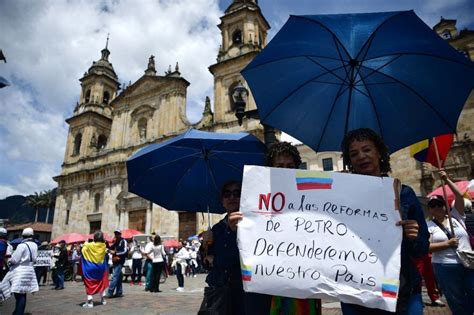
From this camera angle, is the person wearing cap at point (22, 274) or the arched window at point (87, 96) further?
the arched window at point (87, 96)

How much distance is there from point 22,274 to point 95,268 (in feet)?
6.93

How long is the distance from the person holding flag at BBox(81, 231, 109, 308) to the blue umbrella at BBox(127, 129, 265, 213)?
15.4 feet

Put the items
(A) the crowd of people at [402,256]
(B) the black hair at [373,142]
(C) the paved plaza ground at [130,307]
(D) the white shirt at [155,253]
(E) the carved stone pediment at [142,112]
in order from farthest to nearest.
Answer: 1. (E) the carved stone pediment at [142,112]
2. (D) the white shirt at [155,253]
3. (C) the paved plaza ground at [130,307]
4. (B) the black hair at [373,142]
5. (A) the crowd of people at [402,256]

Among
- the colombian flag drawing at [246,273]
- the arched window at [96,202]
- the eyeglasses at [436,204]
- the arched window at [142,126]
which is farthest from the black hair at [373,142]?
the arched window at [96,202]

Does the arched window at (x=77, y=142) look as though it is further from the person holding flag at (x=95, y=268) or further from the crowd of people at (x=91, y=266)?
the person holding flag at (x=95, y=268)

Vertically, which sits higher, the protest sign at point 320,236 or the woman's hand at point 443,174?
the woman's hand at point 443,174

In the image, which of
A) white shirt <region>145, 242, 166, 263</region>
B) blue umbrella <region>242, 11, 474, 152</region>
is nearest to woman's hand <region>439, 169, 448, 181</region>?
blue umbrella <region>242, 11, 474, 152</region>

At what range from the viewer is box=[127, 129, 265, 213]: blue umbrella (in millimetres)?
3477

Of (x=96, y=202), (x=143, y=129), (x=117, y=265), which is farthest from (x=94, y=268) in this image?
(x=96, y=202)

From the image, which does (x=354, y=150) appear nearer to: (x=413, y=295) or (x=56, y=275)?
(x=413, y=295)

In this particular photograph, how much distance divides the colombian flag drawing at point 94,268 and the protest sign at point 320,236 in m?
6.76

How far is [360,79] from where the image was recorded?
3111 mm

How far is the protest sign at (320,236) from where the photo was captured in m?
1.88

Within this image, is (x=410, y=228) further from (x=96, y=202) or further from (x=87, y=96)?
(x=87, y=96)
